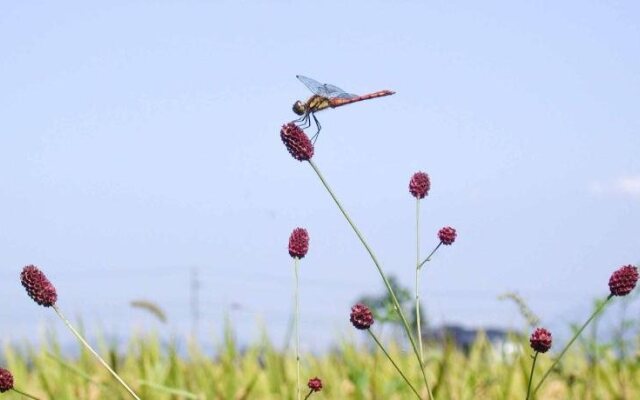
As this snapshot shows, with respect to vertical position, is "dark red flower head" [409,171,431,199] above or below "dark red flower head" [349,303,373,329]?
above

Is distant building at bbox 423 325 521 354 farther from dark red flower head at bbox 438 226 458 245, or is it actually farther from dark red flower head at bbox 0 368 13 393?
dark red flower head at bbox 0 368 13 393

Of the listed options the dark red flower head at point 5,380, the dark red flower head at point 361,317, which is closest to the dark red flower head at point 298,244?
the dark red flower head at point 361,317

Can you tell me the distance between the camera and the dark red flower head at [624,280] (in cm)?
250

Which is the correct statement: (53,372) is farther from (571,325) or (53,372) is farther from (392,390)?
(571,325)

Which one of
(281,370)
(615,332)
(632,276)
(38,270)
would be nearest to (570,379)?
(615,332)

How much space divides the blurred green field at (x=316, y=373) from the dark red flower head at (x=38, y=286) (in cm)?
147

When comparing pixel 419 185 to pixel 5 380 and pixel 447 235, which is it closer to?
pixel 447 235

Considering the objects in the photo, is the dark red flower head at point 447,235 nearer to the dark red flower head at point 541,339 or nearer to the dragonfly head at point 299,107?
the dark red flower head at point 541,339

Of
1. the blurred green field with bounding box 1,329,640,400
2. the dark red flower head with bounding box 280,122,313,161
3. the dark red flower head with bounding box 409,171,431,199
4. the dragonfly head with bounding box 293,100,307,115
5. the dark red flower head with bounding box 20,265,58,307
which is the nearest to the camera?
the dark red flower head with bounding box 280,122,313,161

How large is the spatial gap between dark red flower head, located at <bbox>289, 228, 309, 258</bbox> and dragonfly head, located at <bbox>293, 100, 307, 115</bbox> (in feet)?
2.94

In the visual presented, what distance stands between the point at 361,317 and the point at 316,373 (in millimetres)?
3055

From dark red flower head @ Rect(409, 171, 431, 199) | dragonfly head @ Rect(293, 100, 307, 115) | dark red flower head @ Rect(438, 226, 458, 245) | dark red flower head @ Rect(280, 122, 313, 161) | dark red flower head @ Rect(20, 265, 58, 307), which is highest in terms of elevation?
dragonfly head @ Rect(293, 100, 307, 115)

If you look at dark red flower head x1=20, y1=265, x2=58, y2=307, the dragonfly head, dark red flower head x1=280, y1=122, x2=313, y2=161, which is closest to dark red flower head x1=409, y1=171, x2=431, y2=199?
dark red flower head x1=280, y1=122, x2=313, y2=161

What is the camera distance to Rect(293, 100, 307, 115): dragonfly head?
3.48m
